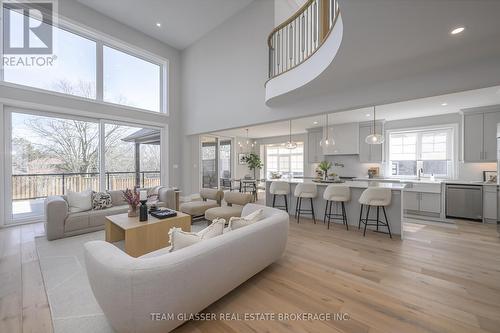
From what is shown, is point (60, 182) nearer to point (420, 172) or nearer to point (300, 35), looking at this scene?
point (300, 35)

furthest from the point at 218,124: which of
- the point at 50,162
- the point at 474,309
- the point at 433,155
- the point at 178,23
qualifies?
the point at 433,155

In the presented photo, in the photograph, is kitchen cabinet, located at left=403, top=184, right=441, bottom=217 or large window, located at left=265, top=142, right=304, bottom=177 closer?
kitchen cabinet, located at left=403, top=184, right=441, bottom=217

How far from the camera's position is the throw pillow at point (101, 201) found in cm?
394

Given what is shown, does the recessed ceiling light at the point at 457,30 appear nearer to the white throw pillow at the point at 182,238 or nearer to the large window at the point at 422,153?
the white throw pillow at the point at 182,238

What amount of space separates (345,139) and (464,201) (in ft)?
10.3

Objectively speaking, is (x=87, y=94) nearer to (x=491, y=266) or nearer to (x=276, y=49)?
(x=276, y=49)

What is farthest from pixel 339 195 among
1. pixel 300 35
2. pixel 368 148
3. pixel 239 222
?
pixel 300 35

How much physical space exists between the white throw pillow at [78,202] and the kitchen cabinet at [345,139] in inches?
246

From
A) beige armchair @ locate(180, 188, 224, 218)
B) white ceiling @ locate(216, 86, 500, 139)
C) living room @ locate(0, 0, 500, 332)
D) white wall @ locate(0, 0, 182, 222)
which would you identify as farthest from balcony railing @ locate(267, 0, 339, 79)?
white wall @ locate(0, 0, 182, 222)

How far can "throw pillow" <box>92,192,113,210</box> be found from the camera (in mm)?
3943

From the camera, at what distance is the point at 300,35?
13.1ft

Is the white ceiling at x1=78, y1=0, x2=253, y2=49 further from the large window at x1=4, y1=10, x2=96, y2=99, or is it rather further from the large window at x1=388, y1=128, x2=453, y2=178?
the large window at x1=388, y1=128, x2=453, y2=178

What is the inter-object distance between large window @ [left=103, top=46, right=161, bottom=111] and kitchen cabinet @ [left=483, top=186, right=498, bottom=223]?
28.4ft

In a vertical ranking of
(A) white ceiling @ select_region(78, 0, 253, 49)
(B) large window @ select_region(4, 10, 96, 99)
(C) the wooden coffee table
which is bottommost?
(C) the wooden coffee table
